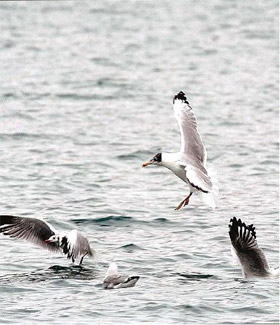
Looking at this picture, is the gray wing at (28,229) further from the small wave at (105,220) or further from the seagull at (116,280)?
the small wave at (105,220)

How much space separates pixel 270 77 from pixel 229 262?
14.6m

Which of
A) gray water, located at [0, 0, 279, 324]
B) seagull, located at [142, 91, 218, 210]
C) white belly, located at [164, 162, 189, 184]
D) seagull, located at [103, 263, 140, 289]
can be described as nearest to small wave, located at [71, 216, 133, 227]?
gray water, located at [0, 0, 279, 324]

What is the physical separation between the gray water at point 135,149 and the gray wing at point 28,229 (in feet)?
0.81

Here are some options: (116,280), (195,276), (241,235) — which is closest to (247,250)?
(241,235)

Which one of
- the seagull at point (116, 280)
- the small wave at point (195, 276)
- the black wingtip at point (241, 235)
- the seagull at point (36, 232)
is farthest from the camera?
the seagull at point (36, 232)

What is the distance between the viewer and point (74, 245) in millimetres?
12070

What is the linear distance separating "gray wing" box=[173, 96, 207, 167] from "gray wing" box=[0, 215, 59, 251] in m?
1.79

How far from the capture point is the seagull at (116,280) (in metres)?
11.3

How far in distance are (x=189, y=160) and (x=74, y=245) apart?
5.70ft

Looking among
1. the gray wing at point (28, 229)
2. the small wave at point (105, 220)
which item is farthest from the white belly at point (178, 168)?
the small wave at point (105, 220)

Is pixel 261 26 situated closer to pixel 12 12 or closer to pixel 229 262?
pixel 12 12

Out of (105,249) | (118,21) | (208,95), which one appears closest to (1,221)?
(105,249)

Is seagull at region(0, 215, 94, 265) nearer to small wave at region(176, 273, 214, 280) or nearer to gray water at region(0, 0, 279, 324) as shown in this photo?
gray water at region(0, 0, 279, 324)

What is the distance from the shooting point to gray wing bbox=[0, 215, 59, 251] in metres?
12.5
